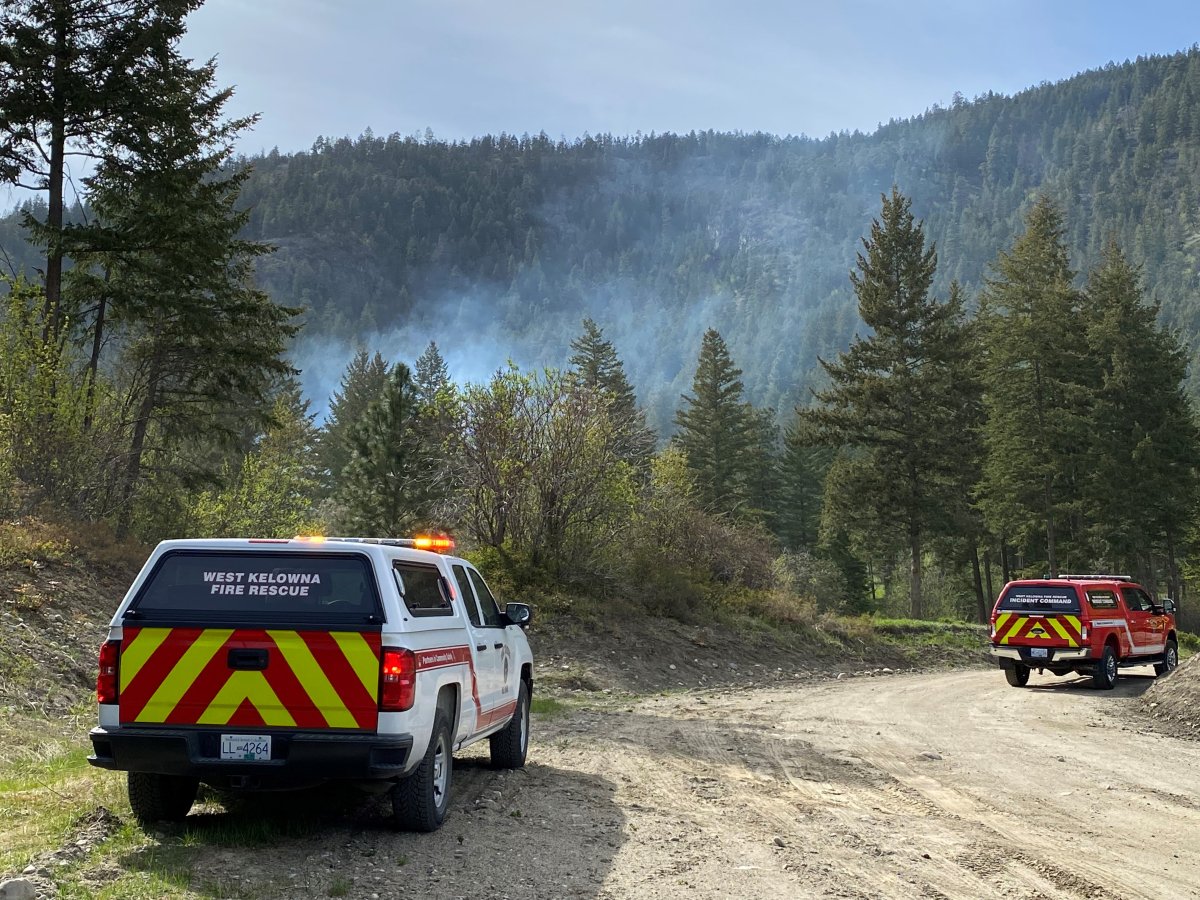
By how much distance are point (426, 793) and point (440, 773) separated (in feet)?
1.31

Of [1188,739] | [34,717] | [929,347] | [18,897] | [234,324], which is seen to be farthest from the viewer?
[929,347]

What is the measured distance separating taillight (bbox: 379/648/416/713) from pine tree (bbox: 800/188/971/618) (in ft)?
126

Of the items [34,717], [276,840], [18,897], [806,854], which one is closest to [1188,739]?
[806,854]

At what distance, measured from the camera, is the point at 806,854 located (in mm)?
6863

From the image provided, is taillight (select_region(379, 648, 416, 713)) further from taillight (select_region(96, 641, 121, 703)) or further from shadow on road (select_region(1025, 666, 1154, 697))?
shadow on road (select_region(1025, 666, 1154, 697))

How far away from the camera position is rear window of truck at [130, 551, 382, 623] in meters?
6.57

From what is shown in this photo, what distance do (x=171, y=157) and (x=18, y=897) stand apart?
67.3 feet

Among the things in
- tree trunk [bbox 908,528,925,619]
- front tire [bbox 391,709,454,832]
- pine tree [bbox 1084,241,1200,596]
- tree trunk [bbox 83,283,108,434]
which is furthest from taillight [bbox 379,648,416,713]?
pine tree [bbox 1084,241,1200,596]

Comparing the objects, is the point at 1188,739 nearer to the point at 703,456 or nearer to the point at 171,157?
the point at 171,157

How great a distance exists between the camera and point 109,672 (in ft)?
21.2

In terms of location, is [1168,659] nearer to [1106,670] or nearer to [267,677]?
[1106,670]

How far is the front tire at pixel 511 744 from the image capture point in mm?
9578

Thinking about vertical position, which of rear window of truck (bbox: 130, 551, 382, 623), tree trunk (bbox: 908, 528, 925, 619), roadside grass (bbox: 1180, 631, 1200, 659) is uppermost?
rear window of truck (bbox: 130, 551, 382, 623)

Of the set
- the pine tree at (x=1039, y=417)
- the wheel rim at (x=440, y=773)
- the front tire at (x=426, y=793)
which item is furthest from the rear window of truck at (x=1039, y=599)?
the pine tree at (x=1039, y=417)
